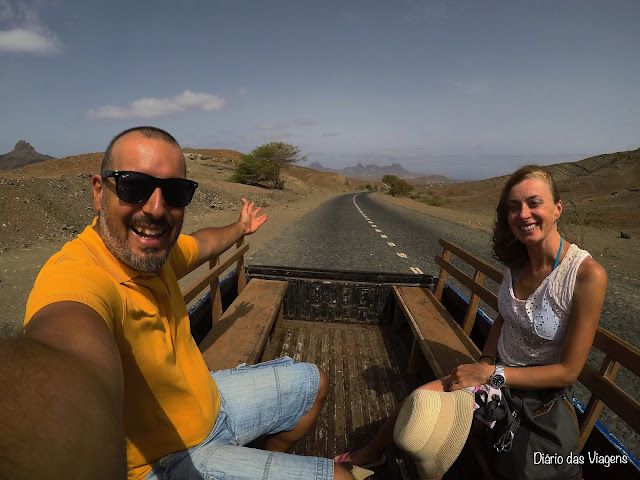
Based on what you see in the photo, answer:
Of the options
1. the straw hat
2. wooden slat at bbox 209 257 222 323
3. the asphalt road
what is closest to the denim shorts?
the straw hat

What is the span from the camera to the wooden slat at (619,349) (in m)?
1.54

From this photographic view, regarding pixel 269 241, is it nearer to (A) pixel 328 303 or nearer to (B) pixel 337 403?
(A) pixel 328 303

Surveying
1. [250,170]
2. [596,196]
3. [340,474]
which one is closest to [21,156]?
[250,170]

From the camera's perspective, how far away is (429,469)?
6.23 ft

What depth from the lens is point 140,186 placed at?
146cm

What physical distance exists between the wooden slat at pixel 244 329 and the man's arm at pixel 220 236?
2.67 feet

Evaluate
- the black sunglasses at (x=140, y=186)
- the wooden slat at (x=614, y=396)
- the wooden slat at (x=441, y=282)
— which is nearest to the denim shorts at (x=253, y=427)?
the black sunglasses at (x=140, y=186)

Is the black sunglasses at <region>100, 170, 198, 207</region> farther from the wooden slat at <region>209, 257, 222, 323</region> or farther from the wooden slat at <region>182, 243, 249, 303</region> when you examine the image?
the wooden slat at <region>209, 257, 222, 323</region>

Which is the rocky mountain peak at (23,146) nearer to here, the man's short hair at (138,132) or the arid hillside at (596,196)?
the arid hillside at (596,196)

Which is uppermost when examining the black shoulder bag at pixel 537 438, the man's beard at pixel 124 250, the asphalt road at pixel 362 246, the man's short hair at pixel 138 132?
the man's short hair at pixel 138 132

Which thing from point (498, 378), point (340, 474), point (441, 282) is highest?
point (498, 378)

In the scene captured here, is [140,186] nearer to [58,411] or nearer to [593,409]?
[58,411]

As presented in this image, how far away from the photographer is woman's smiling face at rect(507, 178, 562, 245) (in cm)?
200

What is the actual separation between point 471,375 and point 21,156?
345 ft
